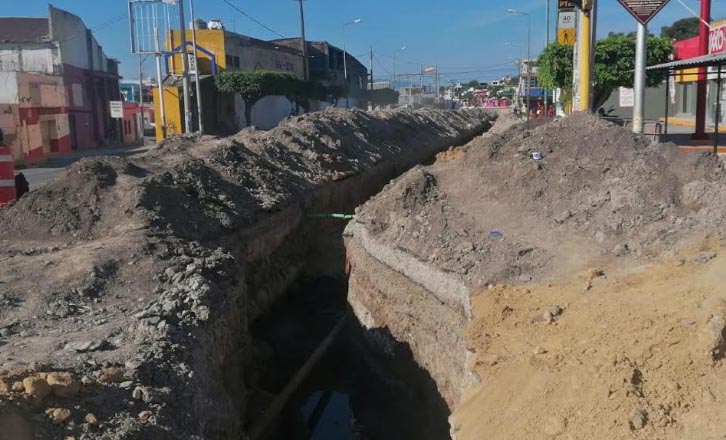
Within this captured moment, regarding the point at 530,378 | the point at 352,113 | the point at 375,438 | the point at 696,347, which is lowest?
the point at 375,438

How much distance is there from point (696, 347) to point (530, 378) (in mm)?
1277

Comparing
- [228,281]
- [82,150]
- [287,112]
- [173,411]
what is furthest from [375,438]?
[287,112]

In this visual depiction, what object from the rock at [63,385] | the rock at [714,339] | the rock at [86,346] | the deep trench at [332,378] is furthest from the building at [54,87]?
the rock at [714,339]

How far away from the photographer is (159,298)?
7.03 metres

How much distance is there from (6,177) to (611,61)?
19618mm

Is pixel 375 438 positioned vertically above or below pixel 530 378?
below

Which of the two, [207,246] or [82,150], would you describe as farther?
[82,150]

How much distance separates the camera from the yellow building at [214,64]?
36.0 metres

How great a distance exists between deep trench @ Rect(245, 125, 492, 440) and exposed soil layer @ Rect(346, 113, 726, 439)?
1.32 ft

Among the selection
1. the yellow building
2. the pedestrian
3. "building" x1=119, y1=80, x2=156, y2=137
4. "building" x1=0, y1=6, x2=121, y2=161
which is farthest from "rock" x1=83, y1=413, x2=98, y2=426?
"building" x1=119, y1=80, x2=156, y2=137

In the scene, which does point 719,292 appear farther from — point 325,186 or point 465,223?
point 325,186

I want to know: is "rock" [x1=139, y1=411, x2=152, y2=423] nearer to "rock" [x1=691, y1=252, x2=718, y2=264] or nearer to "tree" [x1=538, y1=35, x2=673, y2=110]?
"rock" [x1=691, y1=252, x2=718, y2=264]

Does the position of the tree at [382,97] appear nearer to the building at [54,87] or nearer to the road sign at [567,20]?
the building at [54,87]

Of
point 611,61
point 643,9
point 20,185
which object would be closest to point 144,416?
point 20,185
